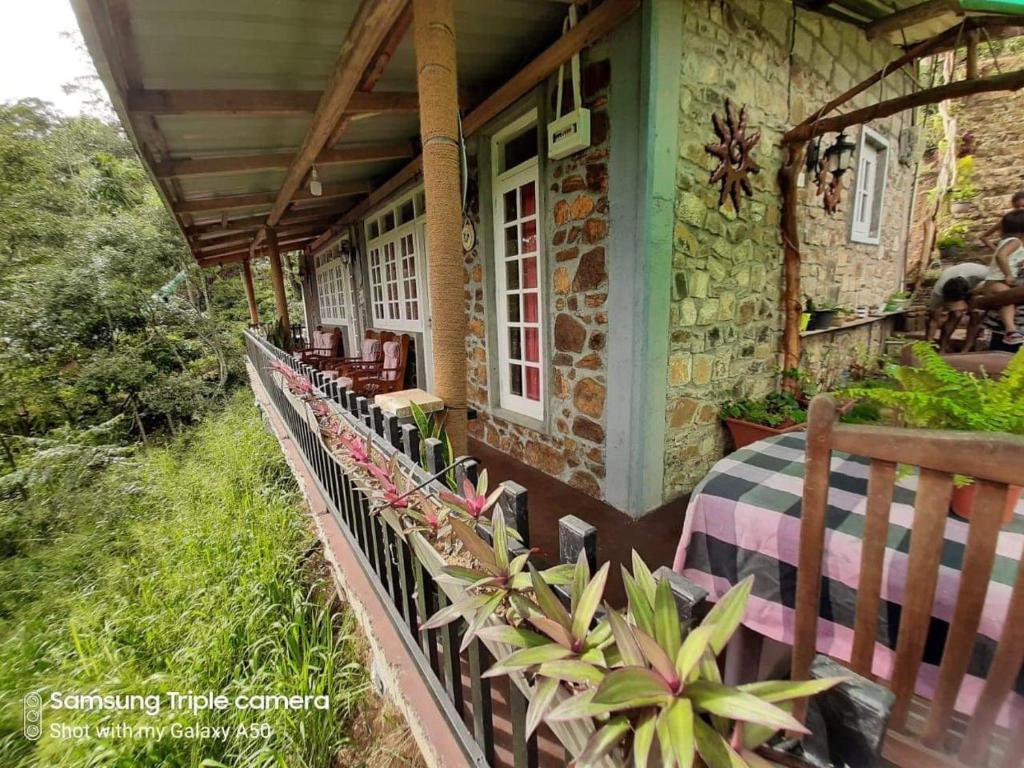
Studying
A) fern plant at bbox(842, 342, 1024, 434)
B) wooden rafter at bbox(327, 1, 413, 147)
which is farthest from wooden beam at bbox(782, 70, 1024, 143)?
wooden rafter at bbox(327, 1, 413, 147)

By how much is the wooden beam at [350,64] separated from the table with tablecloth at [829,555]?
222 centimetres

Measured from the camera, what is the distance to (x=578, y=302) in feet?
8.72

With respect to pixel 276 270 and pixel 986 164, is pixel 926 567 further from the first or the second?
pixel 986 164

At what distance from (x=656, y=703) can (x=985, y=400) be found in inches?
37.4

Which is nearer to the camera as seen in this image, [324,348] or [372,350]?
[372,350]

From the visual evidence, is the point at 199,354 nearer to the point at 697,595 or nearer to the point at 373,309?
the point at 373,309

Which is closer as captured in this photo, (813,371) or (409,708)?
(409,708)

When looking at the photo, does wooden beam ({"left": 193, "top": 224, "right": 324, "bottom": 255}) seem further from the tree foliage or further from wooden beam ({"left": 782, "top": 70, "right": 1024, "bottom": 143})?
wooden beam ({"left": 782, "top": 70, "right": 1024, "bottom": 143})

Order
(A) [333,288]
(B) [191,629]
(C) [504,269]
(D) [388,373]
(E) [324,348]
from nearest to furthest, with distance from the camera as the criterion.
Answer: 1. (B) [191,629]
2. (C) [504,269]
3. (D) [388,373]
4. (E) [324,348]
5. (A) [333,288]

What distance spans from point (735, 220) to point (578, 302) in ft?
3.74

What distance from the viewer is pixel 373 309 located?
6.29 metres

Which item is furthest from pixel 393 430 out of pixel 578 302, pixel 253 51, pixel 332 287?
pixel 332 287

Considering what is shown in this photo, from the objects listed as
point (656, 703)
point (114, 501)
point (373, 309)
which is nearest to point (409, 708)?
point (656, 703)

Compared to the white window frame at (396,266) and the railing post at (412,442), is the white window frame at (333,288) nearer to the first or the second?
the white window frame at (396,266)
